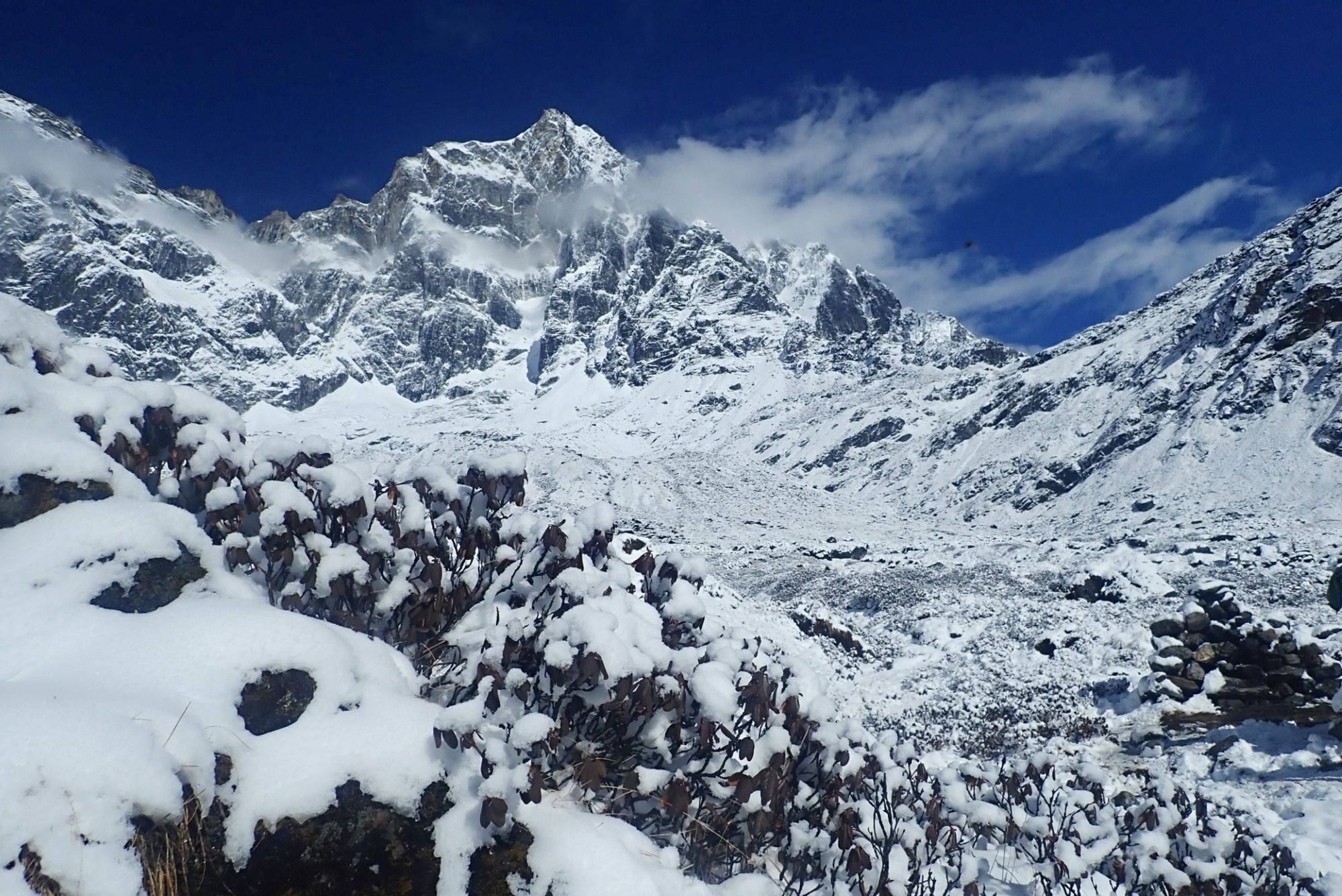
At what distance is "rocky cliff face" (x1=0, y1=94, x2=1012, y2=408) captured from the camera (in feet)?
487

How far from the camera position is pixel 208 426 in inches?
185

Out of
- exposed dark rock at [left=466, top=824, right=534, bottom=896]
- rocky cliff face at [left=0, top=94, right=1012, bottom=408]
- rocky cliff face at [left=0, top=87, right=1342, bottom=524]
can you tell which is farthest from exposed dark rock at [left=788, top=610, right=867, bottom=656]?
rocky cliff face at [left=0, top=94, right=1012, bottom=408]

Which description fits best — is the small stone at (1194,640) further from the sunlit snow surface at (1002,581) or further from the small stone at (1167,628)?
the sunlit snow surface at (1002,581)

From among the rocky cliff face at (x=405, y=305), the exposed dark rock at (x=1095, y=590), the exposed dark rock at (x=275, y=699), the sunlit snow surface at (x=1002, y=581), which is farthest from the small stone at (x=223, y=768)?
the rocky cliff face at (x=405, y=305)

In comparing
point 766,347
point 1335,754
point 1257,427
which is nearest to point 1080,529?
point 1257,427

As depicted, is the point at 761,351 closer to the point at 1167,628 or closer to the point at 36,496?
the point at 1167,628

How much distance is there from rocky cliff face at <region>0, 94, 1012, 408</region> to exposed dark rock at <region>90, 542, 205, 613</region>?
123m

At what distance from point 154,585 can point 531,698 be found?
205 cm

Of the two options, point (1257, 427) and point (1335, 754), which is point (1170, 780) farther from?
point (1257, 427)

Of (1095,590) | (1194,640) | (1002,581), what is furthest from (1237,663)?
(1002,581)

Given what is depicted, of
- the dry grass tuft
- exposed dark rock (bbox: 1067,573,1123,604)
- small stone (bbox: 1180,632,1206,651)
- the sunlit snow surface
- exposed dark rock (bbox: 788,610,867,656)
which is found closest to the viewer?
the dry grass tuft

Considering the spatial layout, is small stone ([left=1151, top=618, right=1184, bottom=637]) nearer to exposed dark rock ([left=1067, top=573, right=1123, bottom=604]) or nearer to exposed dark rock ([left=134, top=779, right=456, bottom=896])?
exposed dark rock ([left=1067, top=573, right=1123, bottom=604])

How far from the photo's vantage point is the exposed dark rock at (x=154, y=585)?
3.55 meters

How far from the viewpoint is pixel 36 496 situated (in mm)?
3930
